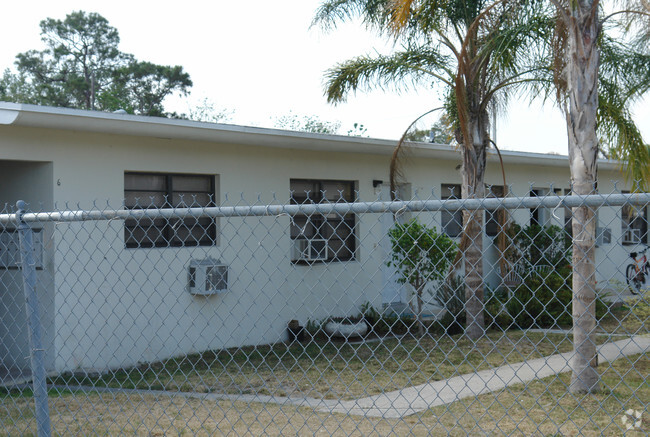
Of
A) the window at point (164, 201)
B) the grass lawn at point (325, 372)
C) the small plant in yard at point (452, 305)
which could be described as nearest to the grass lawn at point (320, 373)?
the grass lawn at point (325, 372)

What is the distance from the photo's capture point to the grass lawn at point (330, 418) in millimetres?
6250

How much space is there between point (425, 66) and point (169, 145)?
13.6ft

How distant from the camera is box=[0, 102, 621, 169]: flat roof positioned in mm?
8805

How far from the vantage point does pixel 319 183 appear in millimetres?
13148

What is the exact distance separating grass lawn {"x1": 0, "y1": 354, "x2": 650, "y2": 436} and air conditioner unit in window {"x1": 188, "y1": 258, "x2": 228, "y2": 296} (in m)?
3.08

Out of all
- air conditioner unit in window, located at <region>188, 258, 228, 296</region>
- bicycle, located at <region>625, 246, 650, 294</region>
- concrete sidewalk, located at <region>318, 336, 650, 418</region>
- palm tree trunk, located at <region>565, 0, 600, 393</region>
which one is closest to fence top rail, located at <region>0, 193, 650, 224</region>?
bicycle, located at <region>625, 246, 650, 294</region>

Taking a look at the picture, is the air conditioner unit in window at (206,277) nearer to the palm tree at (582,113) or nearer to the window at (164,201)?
Answer: the window at (164,201)

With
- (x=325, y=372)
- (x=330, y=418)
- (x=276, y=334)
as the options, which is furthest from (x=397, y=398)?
(x=276, y=334)

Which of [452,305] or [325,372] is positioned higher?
[452,305]

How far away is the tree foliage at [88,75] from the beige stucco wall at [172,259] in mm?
28244

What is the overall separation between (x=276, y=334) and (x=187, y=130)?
371cm

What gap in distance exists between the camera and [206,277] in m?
10.7

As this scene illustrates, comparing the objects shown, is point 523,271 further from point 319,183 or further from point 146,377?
point 146,377

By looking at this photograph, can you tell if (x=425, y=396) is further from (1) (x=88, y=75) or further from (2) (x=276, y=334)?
(1) (x=88, y=75)
